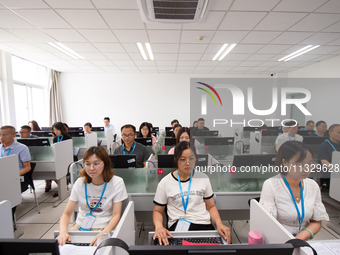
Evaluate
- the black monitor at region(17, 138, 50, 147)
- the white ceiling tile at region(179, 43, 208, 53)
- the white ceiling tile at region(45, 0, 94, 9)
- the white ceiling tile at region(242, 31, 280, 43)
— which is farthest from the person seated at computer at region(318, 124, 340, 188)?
the black monitor at region(17, 138, 50, 147)

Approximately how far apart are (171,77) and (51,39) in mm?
4601

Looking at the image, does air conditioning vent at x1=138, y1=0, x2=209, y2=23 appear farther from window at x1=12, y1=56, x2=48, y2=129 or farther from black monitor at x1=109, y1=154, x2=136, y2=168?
window at x1=12, y1=56, x2=48, y2=129

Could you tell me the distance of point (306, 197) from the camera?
4.30 ft

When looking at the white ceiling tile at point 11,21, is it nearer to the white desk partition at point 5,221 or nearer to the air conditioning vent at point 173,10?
the air conditioning vent at point 173,10

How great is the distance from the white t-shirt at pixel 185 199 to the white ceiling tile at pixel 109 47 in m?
3.88

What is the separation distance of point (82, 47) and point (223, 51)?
11.8ft

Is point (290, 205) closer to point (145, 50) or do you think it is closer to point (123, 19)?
point (123, 19)

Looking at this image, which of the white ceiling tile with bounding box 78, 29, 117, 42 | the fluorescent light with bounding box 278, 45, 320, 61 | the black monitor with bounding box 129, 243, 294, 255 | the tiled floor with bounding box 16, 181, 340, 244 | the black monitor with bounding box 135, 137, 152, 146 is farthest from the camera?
the fluorescent light with bounding box 278, 45, 320, 61

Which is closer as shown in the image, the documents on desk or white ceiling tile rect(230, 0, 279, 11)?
the documents on desk

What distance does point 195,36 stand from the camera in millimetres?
3801

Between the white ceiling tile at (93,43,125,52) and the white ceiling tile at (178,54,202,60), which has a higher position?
the white ceiling tile at (93,43,125,52)

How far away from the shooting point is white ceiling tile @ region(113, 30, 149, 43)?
3.58 metres

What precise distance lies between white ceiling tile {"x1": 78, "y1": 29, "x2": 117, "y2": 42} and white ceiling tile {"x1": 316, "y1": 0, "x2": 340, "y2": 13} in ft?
11.9

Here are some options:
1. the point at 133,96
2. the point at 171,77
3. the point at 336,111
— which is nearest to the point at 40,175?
the point at 133,96
